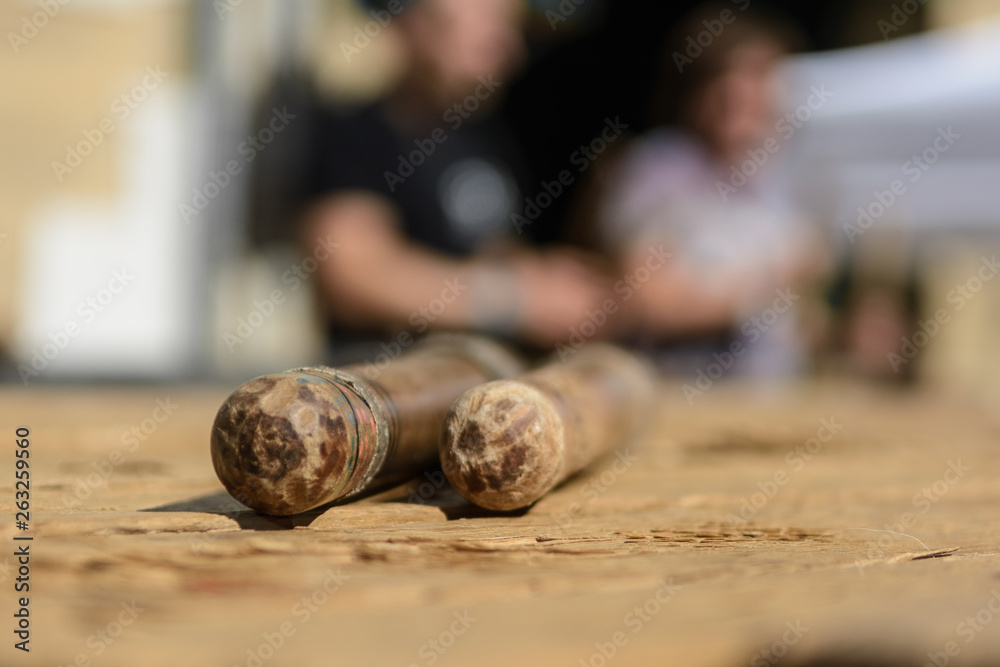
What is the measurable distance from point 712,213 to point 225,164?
2.38 metres

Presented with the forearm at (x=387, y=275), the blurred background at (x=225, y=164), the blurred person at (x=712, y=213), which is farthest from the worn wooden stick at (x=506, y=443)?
the blurred background at (x=225, y=164)

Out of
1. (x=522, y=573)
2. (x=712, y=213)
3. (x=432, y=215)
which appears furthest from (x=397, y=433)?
(x=712, y=213)

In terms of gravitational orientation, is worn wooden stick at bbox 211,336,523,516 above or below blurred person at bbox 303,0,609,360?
below

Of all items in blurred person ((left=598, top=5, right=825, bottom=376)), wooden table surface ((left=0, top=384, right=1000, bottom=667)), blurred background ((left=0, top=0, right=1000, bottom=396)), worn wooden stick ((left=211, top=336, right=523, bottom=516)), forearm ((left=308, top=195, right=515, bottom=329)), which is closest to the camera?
wooden table surface ((left=0, top=384, right=1000, bottom=667))

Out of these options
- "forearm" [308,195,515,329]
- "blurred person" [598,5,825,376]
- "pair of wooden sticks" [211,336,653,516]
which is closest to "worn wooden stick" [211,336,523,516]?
"pair of wooden sticks" [211,336,653,516]

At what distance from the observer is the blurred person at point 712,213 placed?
3830mm

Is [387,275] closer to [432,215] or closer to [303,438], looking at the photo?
[432,215]

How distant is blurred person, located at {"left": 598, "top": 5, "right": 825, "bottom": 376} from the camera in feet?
12.6

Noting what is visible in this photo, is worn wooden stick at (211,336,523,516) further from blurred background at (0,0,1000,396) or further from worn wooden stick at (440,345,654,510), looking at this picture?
blurred background at (0,0,1000,396)

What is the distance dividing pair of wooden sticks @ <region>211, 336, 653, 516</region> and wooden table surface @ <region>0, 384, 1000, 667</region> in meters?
0.04

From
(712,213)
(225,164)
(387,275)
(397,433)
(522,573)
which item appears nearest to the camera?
(522,573)

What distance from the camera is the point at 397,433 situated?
3.54 ft

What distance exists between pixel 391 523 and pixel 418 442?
191mm

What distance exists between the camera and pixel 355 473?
38.0 inches
